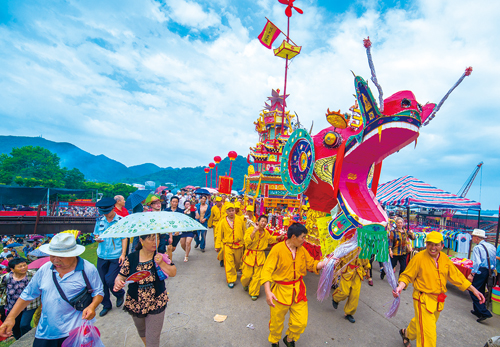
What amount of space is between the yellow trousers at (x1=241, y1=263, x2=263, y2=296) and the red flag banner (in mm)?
6543

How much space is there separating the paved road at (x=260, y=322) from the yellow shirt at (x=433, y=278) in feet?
2.77

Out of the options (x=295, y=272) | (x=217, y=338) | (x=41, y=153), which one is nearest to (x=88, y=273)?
(x=217, y=338)

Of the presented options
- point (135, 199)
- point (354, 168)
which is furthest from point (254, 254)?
point (135, 199)

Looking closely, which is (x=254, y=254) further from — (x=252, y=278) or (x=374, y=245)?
(x=374, y=245)

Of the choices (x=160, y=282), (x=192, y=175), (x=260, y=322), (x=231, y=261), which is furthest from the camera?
(x=192, y=175)

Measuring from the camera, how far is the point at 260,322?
131 inches

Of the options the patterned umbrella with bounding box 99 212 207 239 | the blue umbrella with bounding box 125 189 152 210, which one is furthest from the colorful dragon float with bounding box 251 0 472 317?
the blue umbrella with bounding box 125 189 152 210

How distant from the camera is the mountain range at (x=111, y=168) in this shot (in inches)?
3307

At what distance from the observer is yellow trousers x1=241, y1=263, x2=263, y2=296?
405 centimetres

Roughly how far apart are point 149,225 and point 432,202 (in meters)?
8.18

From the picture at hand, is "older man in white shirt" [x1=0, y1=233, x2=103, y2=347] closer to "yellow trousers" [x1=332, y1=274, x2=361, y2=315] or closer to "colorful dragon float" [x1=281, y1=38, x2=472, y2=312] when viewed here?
"colorful dragon float" [x1=281, y1=38, x2=472, y2=312]

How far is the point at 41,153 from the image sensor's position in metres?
32.9

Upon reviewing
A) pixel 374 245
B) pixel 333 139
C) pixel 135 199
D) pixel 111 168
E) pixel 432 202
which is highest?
pixel 333 139

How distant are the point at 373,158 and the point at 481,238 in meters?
2.79
